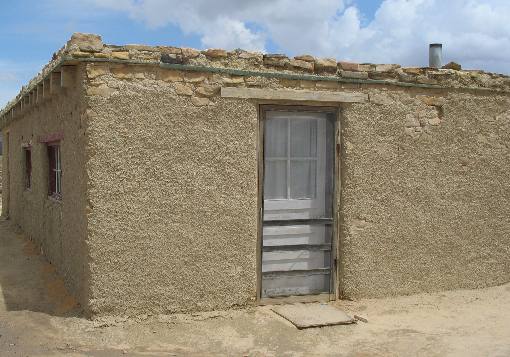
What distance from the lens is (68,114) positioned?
583 cm

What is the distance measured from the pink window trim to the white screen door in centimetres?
253

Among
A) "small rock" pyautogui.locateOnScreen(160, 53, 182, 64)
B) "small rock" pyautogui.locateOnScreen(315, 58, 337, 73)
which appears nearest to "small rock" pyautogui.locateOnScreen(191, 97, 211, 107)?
"small rock" pyautogui.locateOnScreen(160, 53, 182, 64)

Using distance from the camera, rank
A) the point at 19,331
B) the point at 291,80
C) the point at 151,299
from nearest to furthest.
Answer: the point at 19,331, the point at 151,299, the point at 291,80

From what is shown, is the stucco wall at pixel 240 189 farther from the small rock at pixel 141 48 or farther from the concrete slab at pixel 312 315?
the concrete slab at pixel 312 315

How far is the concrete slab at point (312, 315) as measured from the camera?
17.0ft

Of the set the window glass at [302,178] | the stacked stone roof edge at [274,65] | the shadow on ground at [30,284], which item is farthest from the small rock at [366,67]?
the shadow on ground at [30,284]

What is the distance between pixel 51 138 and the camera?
683 centimetres

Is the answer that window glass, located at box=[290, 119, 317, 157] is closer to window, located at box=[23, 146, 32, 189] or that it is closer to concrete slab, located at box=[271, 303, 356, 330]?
concrete slab, located at box=[271, 303, 356, 330]

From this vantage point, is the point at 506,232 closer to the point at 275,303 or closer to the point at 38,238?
the point at 275,303

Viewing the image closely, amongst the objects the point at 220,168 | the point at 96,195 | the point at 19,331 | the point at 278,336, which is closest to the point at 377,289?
the point at 278,336

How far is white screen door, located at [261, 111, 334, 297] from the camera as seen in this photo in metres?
5.70

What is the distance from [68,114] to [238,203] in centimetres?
214

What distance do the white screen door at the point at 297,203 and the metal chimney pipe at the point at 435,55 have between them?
2.03 meters

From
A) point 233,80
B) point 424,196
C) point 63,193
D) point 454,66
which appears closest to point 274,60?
point 233,80
